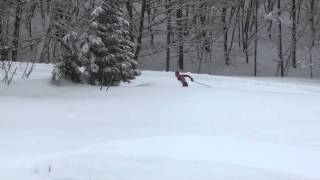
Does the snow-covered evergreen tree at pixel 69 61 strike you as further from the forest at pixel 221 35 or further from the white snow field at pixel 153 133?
the forest at pixel 221 35

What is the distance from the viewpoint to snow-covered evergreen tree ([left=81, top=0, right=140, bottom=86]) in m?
13.2

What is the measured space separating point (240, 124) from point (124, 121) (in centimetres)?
179

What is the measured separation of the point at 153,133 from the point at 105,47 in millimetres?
5318

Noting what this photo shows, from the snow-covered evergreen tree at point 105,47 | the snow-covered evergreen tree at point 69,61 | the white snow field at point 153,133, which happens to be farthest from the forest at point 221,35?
the white snow field at point 153,133

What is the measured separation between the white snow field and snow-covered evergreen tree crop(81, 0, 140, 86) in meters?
0.35

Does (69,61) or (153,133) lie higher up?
(69,61)

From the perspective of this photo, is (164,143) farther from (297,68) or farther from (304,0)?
(304,0)

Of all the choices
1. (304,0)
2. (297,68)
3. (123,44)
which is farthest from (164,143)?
(304,0)

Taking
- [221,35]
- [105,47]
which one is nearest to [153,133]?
[105,47]

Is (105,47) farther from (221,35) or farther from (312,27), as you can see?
(312,27)

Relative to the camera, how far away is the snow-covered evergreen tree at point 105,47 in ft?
43.3

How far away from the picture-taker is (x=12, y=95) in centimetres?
1199

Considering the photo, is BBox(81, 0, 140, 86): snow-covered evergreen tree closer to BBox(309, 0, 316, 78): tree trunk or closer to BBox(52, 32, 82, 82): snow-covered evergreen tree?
BBox(52, 32, 82, 82): snow-covered evergreen tree

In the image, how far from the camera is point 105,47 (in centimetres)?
1334
